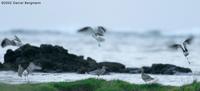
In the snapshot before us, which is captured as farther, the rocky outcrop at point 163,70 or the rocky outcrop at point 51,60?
the rocky outcrop at point 51,60

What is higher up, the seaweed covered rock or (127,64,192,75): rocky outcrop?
the seaweed covered rock

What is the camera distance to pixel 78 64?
2994cm

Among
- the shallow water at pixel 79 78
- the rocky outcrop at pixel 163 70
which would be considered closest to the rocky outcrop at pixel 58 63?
the rocky outcrop at pixel 163 70

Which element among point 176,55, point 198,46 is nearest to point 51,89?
point 176,55

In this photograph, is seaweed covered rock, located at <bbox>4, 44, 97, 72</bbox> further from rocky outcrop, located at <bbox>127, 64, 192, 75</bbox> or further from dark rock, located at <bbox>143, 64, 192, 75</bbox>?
dark rock, located at <bbox>143, 64, 192, 75</bbox>

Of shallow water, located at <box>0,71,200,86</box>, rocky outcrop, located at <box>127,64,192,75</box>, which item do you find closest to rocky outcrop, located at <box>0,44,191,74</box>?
rocky outcrop, located at <box>127,64,192,75</box>

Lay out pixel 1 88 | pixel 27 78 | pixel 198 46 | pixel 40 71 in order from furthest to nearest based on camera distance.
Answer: pixel 198 46 < pixel 40 71 < pixel 27 78 < pixel 1 88

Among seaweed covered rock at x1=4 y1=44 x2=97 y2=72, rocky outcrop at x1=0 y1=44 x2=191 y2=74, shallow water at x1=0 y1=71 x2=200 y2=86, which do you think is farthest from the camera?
seaweed covered rock at x1=4 y1=44 x2=97 y2=72

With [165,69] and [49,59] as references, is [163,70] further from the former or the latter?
[49,59]

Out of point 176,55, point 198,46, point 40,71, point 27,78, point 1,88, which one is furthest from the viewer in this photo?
point 198,46

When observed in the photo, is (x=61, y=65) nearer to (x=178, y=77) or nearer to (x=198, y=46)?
(x=178, y=77)

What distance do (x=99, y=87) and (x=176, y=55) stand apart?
23124 mm

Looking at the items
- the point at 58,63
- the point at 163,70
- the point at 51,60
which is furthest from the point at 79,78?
the point at 51,60

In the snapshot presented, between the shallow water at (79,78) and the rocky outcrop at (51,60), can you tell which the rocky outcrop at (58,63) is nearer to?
the rocky outcrop at (51,60)
